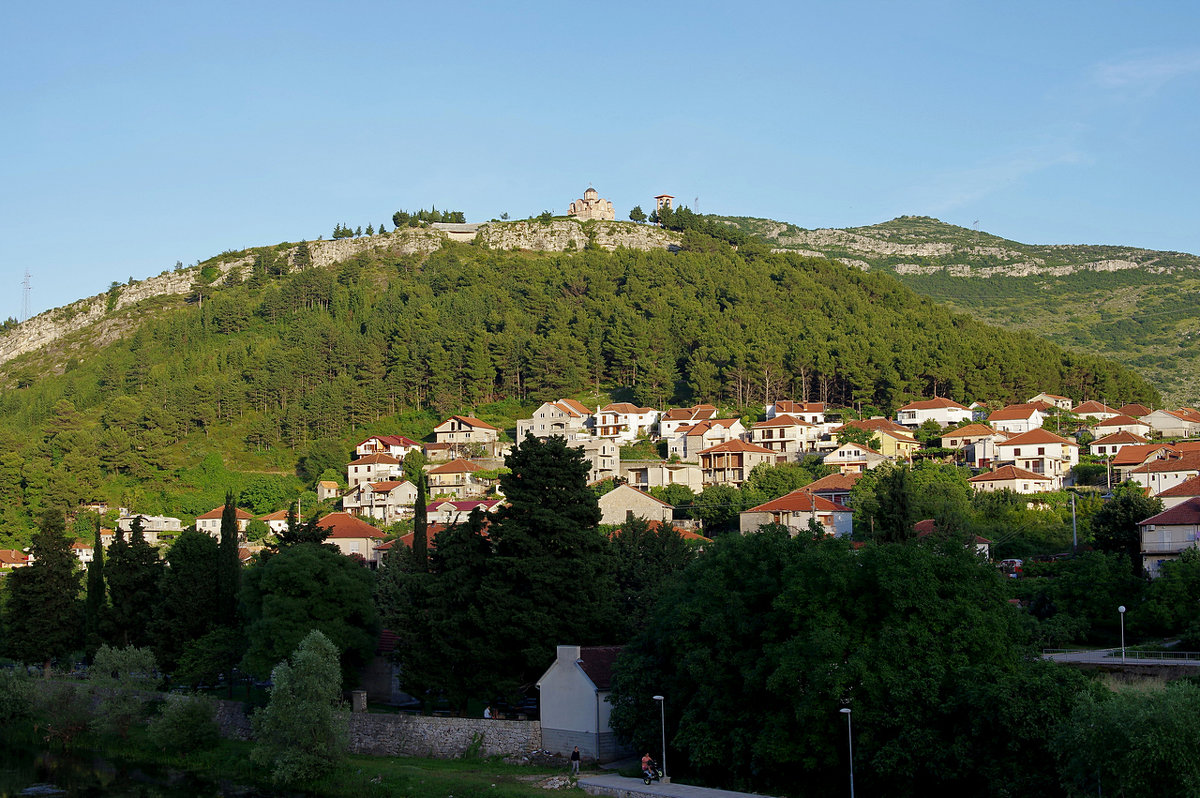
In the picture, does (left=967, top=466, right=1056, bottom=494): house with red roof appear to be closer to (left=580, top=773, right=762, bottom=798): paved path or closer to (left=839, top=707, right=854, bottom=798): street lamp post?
(left=580, top=773, right=762, bottom=798): paved path

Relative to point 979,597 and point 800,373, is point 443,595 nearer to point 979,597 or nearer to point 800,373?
point 979,597

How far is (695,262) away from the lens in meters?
127

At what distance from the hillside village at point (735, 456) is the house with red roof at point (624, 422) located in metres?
Result: 0.10

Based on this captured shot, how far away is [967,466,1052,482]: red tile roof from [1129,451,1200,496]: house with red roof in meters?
5.37

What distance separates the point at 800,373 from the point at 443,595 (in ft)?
210

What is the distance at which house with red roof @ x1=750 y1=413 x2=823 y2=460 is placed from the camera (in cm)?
8050

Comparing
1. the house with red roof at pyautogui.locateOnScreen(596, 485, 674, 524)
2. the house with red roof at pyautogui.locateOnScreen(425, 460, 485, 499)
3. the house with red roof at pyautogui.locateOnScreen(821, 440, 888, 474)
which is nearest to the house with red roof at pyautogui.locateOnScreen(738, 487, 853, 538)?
the house with red roof at pyautogui.locateOnScreen(596, 485, 674, 524)

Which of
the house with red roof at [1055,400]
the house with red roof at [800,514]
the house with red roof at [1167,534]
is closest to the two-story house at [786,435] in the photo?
the house with red roof at [800,514]

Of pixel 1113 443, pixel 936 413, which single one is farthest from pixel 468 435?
pixel 1113 443

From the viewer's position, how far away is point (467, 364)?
101m

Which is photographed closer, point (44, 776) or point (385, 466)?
point (44, 776)

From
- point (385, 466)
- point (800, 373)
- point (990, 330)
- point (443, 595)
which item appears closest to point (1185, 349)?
point (990, 330)

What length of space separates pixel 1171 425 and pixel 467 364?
57.9 metres

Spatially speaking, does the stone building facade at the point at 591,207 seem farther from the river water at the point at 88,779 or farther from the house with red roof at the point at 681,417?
the river water at the point at 88,779
